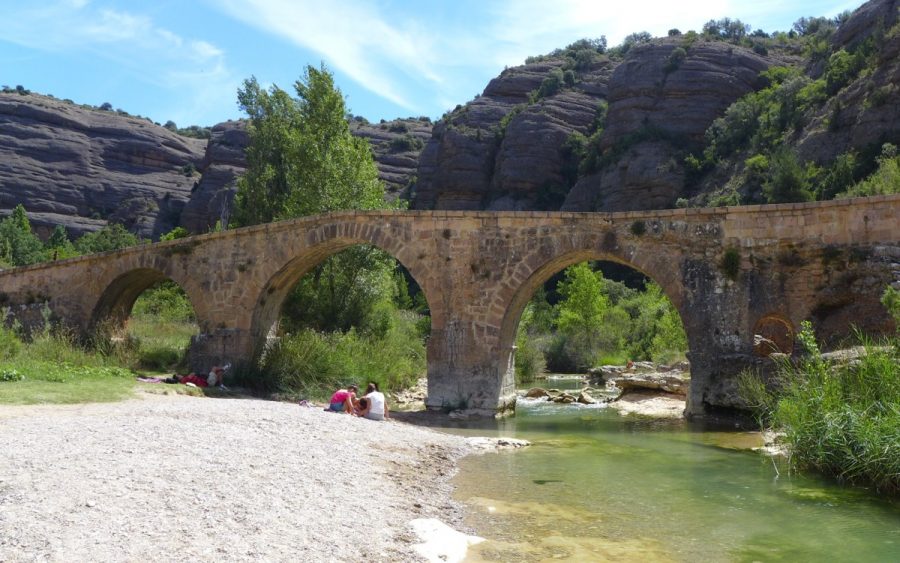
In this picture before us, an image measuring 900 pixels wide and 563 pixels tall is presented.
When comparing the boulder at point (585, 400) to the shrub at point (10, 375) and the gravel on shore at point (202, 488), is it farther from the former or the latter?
the shrub at point (10, 375)

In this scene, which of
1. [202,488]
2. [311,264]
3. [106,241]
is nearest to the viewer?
[202,488]

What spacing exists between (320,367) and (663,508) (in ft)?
39.6

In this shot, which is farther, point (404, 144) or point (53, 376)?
point (404, 144)

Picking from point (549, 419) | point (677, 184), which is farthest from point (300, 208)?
point (677, 184)

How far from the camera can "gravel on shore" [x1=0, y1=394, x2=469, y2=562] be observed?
16.4ft

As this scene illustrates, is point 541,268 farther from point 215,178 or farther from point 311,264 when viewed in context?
point 215,178

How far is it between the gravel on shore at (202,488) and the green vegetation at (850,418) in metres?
4.52

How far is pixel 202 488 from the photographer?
645 cm

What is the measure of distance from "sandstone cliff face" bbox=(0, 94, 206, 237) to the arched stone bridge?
60618 millimetres

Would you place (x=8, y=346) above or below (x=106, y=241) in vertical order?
below

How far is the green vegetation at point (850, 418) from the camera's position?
26.1 ft

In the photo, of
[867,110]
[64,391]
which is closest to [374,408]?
[64,391]

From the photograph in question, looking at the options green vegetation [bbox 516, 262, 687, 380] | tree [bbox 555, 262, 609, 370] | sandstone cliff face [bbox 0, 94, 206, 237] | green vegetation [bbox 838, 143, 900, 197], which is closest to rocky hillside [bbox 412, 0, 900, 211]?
green vegetation [bbox 838, 143, 900, 197]

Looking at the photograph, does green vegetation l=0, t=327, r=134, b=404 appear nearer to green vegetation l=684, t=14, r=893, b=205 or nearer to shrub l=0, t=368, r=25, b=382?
shrub l=0, t=368, r=25, b=382
